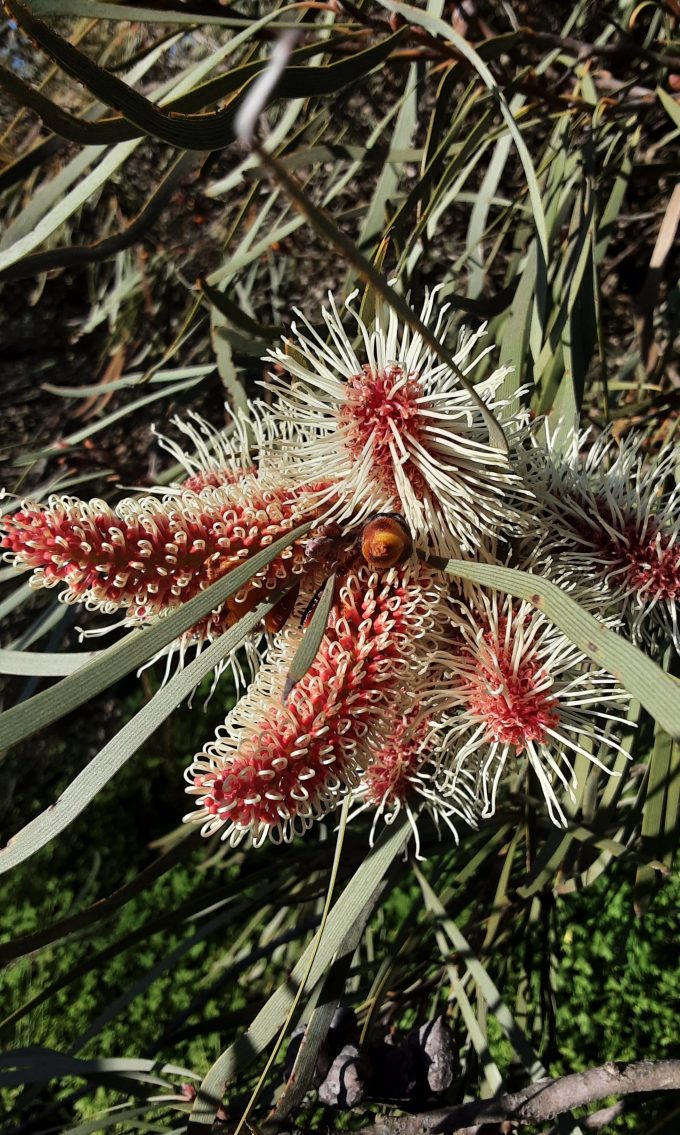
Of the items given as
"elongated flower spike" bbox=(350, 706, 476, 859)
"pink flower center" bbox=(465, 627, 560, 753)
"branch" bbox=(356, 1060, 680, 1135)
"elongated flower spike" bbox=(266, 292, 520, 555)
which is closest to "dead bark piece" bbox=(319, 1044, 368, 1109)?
"branch" bbox=(356, 1060, 680, 1135)

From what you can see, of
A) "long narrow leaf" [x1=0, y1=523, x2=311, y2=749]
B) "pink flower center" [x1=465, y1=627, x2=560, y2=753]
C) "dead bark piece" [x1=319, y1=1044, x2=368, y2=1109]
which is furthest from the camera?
"dead bark piece" [x1=319, y1=1044, x2=368, y2=1109]

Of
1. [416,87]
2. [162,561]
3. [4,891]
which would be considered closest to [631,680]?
[162,561]

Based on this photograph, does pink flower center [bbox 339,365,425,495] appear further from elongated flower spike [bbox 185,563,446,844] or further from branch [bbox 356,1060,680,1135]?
branch [bbox 356,1060,680,1135]

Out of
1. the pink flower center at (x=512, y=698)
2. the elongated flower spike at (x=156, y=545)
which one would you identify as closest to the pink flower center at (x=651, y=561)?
the pink flower center at (x=512, y=698)

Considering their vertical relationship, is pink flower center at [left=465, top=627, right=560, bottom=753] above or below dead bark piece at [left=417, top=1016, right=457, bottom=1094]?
above

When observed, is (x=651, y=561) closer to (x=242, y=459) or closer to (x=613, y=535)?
(x=613, y=535)

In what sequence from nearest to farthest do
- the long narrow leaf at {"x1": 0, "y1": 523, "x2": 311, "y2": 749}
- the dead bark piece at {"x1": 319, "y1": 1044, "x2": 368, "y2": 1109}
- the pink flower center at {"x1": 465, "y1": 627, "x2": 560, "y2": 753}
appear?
the long narrow leaf at {"x1": 0, "y1": 523, "x2": 311, "y2": 749} → the pink flower center at {"x1": 465, "y1": 627, "x2": 560, "y2": 753} → the dead bark piece at {"x1": 319, "y1": 1044, "x2": 368, "y2": 1109}

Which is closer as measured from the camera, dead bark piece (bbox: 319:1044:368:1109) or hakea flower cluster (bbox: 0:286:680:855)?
hakea flower cluster (bbox: 0:286:680:855)

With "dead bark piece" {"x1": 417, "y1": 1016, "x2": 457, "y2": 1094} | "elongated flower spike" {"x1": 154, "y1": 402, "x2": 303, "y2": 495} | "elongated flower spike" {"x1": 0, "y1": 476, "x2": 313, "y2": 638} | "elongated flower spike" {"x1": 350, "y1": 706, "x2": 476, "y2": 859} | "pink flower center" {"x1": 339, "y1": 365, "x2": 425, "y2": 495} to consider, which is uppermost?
"elongated flower spike" {"x1": 154, "y1": 402, "x2": 303, "y2": 495}
